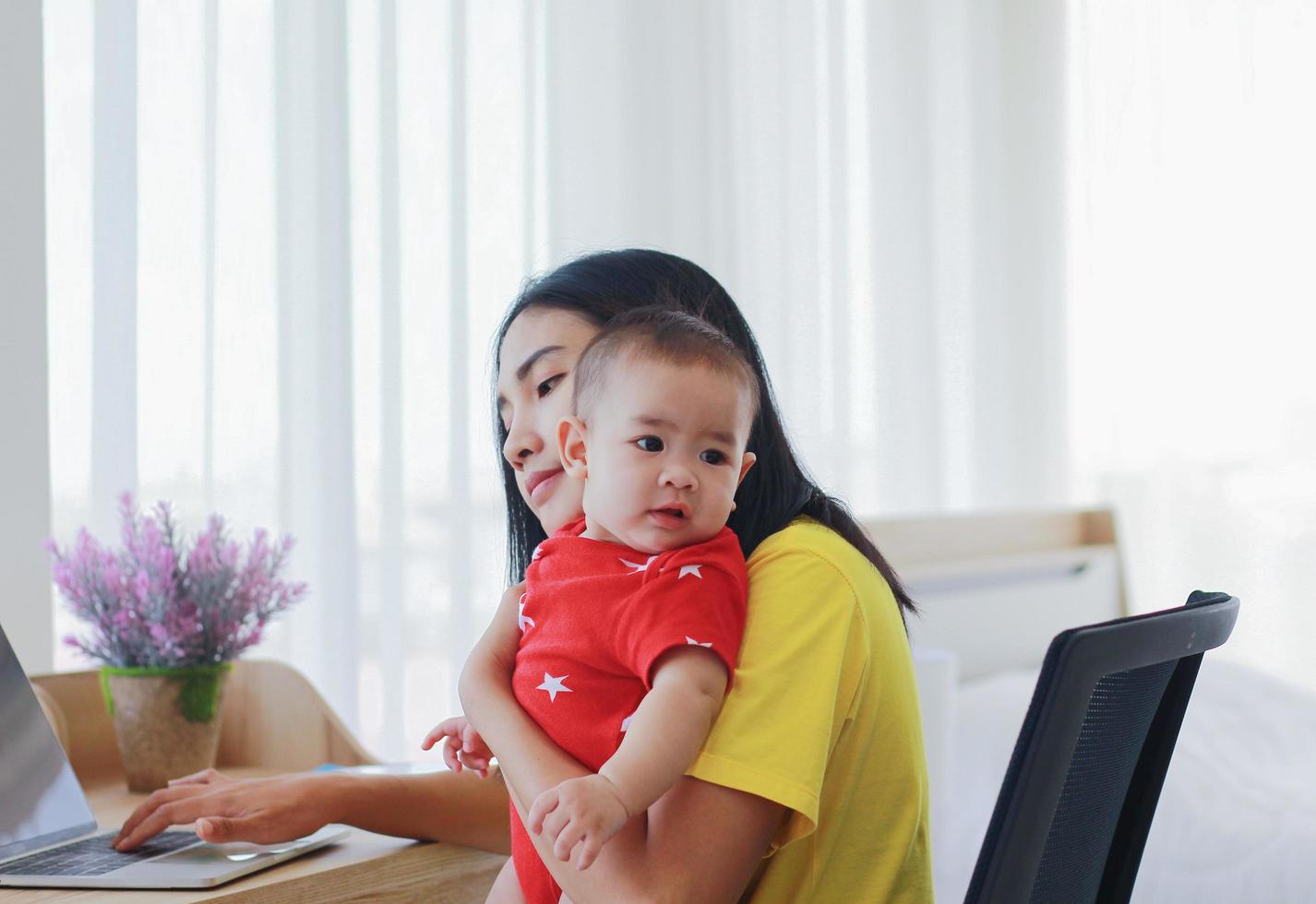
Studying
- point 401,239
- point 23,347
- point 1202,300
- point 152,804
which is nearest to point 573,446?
point 152,804

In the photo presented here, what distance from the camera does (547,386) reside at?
1128 millimetres

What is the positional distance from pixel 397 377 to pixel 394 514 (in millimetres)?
225

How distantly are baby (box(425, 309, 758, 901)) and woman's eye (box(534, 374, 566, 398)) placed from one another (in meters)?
0.12

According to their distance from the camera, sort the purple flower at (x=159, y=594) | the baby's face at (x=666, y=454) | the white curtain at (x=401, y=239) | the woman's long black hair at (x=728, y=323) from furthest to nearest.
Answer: the white curtain at (x=401, y=239) < the purple flower at (x=159, y=594) < the woman's long black hair at (x=728, y=323) < the baby's face at (x=666, y=454)

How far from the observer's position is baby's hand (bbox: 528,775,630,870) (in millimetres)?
745

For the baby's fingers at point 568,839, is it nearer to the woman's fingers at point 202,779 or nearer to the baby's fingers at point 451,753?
the baby's fingers at point 451,753

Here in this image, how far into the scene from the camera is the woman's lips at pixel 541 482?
1.12 metres

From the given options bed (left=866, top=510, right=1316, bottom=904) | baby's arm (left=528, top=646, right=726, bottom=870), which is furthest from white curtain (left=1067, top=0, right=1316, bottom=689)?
baby's arm (left=528, top=646, right=726, bottom=870)

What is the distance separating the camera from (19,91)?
1.54 meters

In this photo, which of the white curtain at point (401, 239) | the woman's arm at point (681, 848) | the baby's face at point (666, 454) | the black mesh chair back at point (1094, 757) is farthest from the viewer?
the white curtain at point (401, 239)

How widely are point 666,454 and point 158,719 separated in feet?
2.42

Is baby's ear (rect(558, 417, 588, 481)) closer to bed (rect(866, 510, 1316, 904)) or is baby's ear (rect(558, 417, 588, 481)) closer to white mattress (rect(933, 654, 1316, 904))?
bed (rect(866, 510, 1316, 904))

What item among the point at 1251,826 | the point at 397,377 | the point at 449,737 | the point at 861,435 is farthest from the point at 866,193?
Result: the point at 449,737

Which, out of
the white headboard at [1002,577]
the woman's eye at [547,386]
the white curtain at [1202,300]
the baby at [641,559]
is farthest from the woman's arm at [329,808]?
the white curtain at [1202,300]
